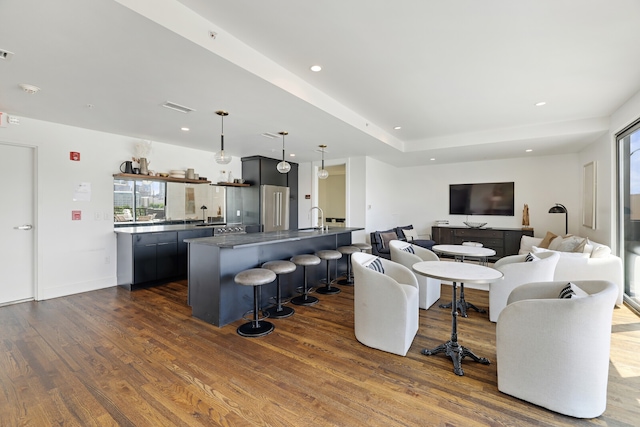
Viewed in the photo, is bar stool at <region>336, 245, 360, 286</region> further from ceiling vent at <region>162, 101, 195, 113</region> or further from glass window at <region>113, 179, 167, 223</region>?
glass window at <region>113, 179, 167, 223</region>

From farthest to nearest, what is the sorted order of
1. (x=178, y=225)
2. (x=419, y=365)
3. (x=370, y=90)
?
(x=178, y=225) → (x=370, y=90) → (x=419, y=365)

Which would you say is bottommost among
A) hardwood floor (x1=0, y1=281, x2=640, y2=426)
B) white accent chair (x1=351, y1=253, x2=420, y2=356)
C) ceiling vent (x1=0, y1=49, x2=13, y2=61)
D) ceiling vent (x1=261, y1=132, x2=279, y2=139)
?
hardwood floor (x1=0, y1=281, x2=640, y2=426)

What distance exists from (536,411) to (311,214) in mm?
5888

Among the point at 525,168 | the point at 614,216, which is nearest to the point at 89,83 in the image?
the point at 614,216

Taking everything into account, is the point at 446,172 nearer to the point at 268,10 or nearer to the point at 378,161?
the point at 378,161

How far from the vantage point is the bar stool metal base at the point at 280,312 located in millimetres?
3414

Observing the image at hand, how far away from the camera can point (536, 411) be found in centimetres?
186

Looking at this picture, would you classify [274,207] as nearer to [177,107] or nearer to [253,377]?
[177,107]

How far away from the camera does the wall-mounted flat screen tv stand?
6988 mm

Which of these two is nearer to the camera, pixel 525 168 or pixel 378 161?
pixel 525 168

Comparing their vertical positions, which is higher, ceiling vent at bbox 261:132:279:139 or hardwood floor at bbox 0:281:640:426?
ceiling vent at bbox 261:132:279:139

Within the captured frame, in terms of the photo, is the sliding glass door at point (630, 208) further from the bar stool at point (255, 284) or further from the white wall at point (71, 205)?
the white wall at point (71, 205)

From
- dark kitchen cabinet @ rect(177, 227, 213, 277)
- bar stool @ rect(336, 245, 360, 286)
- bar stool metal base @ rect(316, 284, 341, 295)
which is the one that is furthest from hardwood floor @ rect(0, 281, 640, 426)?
dark kitchen cabinet @ rect(177, 227, 213, 277)

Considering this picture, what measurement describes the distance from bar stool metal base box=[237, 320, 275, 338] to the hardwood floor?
8 centimetres
